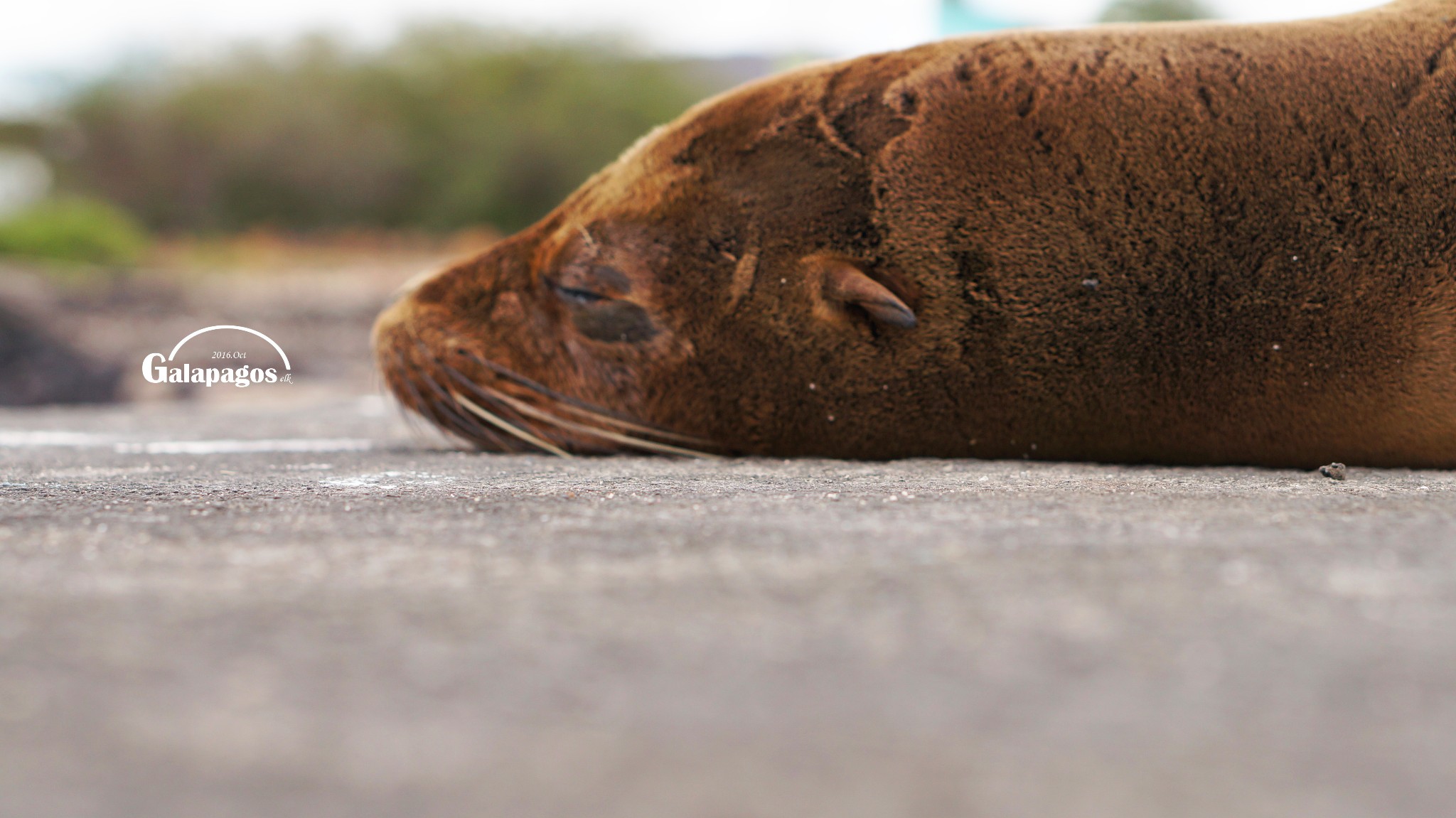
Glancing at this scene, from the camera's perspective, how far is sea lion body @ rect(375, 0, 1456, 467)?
5.21 ft

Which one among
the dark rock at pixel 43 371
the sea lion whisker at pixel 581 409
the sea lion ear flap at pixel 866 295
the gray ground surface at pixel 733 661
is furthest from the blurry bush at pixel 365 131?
the gray ground surface at pixel 733 661

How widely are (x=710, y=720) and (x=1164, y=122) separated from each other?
4.64 feet

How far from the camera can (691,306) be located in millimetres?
1846

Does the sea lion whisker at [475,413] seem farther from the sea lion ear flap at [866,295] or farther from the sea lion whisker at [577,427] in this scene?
the sea lion ear flap at [866,295]

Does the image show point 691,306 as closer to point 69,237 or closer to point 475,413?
point 475,413

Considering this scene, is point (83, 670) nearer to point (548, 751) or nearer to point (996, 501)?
point (548, 751)

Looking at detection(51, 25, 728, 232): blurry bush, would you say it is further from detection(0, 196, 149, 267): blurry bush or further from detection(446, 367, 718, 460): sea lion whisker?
detection(446, 367, 718, 460): sea lion whisker

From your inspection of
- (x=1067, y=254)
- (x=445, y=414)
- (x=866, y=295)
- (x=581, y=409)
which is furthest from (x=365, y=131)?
(x=1067, y=254)

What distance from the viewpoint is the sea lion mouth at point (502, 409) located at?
6.38ft

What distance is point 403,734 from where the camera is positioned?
0.57 m

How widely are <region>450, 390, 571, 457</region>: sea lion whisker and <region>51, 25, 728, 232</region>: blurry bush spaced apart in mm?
9027

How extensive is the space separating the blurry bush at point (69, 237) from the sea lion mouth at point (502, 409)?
6.22 meters

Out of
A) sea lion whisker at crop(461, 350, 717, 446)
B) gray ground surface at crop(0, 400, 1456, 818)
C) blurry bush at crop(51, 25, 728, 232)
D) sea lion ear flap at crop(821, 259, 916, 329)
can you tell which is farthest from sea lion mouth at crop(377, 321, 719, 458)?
blurry bush at crop(51, 25, 728, 232)

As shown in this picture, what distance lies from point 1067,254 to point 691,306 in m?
0.64
